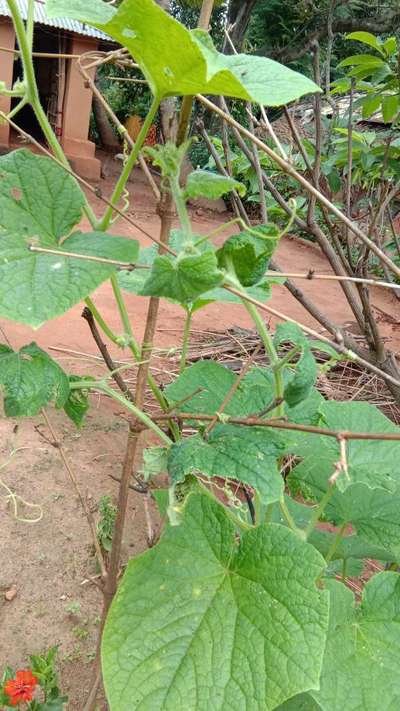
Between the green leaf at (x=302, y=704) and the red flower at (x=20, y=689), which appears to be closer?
the green leaf at (x=302, y=704)

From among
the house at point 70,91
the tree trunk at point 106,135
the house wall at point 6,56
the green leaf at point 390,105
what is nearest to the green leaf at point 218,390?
the green leaf at point 390,105

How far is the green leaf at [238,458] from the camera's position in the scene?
0.63 m

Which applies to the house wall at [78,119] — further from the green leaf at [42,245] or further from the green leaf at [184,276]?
the green leaf at [184,276]

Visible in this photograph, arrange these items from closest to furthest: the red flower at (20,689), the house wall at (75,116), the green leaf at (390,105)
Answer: the red flower at (20,689)
the green leaf at (390,105)
the house wall at (75,116)

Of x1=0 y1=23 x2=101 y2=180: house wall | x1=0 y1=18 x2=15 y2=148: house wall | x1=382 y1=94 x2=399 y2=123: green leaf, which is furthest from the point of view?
x1=0 y1=23 x2=101 y2=180: house wall

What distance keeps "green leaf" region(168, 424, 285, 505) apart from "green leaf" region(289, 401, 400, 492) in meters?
0.23

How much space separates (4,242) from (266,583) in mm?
511

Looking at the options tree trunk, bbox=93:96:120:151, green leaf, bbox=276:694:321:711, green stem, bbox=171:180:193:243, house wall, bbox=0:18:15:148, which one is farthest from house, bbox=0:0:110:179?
green leaf, bbox=276:694:321:711

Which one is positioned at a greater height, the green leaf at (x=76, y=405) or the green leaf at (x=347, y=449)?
the green leaf at (x=76, y=405)

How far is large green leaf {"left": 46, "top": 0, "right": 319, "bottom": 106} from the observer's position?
50cm

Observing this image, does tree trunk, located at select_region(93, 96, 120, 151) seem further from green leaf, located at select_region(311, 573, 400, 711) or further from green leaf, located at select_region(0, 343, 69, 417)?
green leaf, located at select_region(311, 573, 400, 711)

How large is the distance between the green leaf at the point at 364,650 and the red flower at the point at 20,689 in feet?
2.30

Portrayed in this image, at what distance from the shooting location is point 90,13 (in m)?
0.55

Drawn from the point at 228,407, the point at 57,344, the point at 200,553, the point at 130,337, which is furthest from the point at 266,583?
the point at 57,344
